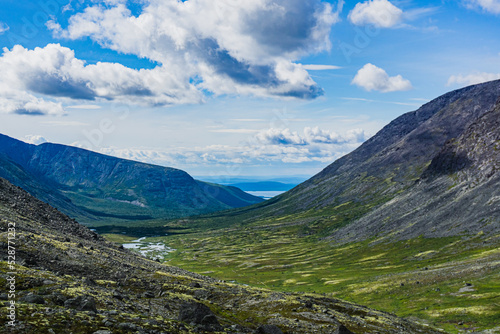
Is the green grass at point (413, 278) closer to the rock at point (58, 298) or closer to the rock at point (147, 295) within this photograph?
the rock at point (147, 295)

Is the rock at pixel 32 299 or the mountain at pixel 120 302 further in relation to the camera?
the rock at pixel 32 299

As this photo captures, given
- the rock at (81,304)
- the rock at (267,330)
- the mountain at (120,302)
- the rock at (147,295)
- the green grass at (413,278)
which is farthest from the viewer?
the green grass at (413,278)

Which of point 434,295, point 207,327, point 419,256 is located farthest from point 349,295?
point 207,327

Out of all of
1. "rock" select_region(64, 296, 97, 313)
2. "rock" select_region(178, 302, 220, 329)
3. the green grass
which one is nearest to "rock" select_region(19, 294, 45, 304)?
"rock" select_region(64, 296, 97, 313)

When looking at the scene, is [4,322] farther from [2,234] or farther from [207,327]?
[2,234]

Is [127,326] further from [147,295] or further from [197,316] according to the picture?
[147,295]

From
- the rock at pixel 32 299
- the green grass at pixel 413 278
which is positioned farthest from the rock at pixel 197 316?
the green grass at pixel 413 278

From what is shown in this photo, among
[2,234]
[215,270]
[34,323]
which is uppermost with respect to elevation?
[2,234]
